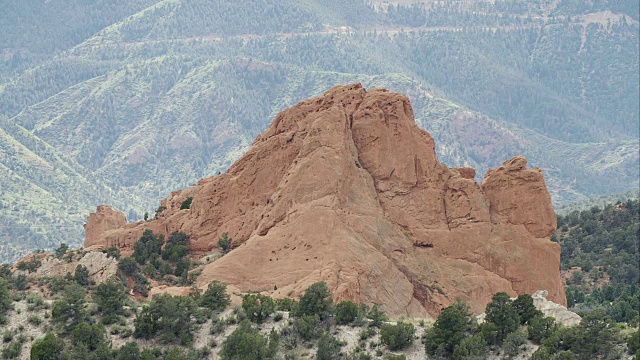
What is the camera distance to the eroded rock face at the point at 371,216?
90500 mm

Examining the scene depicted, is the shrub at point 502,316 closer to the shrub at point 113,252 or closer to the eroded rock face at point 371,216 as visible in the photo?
the eroded rock face at point 371,216

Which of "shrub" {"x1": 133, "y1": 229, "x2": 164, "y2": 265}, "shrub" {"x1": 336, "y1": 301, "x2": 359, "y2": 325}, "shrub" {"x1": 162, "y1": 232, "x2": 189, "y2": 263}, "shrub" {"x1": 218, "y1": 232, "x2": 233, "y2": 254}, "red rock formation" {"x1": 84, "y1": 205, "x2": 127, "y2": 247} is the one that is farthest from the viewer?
"red rock formation" {"x1": 84, "y1": 205, "x2": 127, "y2": 247}

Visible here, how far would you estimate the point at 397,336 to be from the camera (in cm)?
7988

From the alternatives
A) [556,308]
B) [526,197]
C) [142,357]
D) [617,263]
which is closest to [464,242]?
[526,197]

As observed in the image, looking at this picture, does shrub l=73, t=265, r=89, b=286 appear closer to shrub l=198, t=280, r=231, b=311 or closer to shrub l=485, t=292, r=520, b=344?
shrub l=198, t=280, r=231, b=311

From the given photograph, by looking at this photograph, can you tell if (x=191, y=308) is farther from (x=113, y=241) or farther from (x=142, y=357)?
(x=113, y=241)

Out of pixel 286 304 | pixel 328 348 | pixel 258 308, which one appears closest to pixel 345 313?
pixel 328 348

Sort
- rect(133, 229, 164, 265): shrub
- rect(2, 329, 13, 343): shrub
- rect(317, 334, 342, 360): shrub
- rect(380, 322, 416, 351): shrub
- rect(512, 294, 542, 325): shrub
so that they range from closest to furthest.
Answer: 1. rect(317, 334, 342, 360): shrub
2. rect(380, 322, 416, 351): shrub
3. rect(512, 294, 542, 325): shrub
4. rect(2, 329, 13, 343): shrub
5. rect(133, 229, 164, 265): shrub

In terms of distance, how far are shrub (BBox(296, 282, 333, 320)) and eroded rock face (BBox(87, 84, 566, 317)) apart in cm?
463

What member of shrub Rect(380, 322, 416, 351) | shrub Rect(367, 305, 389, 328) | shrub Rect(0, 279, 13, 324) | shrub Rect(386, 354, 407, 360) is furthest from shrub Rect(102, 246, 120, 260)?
shrub Rect(386, 354, 407, 360)

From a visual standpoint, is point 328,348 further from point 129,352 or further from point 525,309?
point 525,309

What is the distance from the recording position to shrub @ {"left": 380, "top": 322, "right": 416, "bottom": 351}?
79.8 metres

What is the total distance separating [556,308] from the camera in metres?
84.2

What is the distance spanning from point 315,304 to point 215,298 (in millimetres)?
6771
